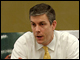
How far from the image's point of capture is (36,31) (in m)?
1.00

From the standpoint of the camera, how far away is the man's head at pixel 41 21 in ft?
3.28

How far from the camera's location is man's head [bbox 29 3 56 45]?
100 cm

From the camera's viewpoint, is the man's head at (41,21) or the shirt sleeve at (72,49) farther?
the shirt sleeve at (72,49)

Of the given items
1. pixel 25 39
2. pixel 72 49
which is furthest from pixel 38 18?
pixel 72 49

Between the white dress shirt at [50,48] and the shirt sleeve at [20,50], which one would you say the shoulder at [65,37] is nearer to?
the white dress shirt at [50,48]

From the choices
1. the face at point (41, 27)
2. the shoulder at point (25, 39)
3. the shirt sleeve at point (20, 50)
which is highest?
the face at point (41, 27)

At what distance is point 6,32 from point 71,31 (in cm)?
77

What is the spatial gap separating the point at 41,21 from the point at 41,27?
0.05 metres

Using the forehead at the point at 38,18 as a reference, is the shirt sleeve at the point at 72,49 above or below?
below

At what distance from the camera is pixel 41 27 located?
1.03 metres

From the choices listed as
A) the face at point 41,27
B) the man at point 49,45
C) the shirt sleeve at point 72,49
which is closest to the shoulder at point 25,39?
the man at point 49,45

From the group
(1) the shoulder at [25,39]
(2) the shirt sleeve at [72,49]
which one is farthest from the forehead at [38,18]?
(2) the shirt sleeve at [72,49]

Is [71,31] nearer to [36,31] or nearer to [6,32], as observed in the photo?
[36,31]

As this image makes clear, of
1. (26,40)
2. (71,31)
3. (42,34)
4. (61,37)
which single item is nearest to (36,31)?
(42,34)
